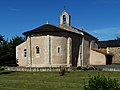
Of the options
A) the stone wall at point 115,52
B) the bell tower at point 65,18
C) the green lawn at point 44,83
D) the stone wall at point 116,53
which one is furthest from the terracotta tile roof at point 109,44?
the green lawn at point 44,83

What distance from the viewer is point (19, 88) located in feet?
66.1

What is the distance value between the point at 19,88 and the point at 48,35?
2867cm

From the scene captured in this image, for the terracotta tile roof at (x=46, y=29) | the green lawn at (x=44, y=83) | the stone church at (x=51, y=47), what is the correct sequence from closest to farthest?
1. the green lawn at (x=44, y=83)
2. the stone church at (x=51, y=47)
3. the terracotta tile roof at (x=46, y=29)

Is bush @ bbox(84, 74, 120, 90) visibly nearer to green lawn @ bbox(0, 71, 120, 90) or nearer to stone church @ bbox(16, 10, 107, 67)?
green lawn @ bbox(0, 71, 120, 90)

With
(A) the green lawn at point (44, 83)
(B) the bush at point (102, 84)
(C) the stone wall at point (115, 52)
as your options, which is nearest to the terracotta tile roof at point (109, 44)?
(C) the stone wall at point (115, 52)

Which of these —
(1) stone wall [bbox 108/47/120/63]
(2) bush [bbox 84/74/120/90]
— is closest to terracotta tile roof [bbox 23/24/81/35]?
(1) stone wall [bbox 108/47/120/63]

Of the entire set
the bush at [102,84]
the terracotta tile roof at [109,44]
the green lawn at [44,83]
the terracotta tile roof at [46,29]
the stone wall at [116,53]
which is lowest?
the green lawn at [44,83]

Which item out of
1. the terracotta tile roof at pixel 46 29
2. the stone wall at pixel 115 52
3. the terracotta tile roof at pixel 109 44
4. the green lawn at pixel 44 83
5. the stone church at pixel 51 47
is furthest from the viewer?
the terracotta tile roof at pixel 109 44

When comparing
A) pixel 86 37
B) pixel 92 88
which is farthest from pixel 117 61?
pixel 92 88

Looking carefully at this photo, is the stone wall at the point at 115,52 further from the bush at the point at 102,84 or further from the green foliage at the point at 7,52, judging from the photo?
the bush at the point at 102,84

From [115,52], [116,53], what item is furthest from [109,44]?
[116,53]

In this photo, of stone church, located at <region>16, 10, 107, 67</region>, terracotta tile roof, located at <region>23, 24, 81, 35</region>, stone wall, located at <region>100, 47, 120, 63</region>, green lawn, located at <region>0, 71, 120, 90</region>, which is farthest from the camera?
stone wall, located at <region>100, 47, 120, 63</region>

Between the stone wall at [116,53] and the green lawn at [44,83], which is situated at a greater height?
the stone wall at [116,53]

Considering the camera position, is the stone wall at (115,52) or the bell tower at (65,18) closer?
the bell tower at (65,18)
